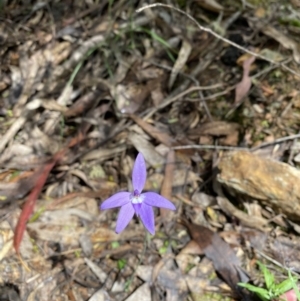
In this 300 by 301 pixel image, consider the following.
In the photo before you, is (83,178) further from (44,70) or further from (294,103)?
(294,103)

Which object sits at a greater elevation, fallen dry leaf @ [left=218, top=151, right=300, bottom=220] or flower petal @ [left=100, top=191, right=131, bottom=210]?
flower petal @ [left=100, top=191, right=131, bottom=210]

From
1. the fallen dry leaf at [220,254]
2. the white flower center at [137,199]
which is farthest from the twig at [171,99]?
the white flower center at [137,199]

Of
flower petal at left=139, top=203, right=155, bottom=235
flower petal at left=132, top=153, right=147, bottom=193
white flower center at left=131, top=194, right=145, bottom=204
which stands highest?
flower petal at left=132, top=153, right=147, bottom=193

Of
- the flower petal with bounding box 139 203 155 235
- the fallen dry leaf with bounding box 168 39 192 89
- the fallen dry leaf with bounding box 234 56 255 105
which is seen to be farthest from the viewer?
the fallen dry leaf with bounding box 168 39 192 89

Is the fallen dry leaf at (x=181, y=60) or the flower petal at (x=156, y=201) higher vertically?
the flower petal at (x=156, y=201)

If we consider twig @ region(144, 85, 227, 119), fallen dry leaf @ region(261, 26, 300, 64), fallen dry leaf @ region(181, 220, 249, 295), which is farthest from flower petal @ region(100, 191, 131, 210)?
fallen dry leaf @ region(261, 26, 300, 64)

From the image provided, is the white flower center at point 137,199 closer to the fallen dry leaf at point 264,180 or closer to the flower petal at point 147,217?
the flower petal at point 147,217

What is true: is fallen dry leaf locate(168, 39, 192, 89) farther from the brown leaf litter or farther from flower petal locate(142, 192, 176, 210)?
flower petal locate(142, 192, 176, 210)

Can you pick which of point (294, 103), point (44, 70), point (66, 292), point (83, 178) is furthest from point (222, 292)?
point (44, 70)
